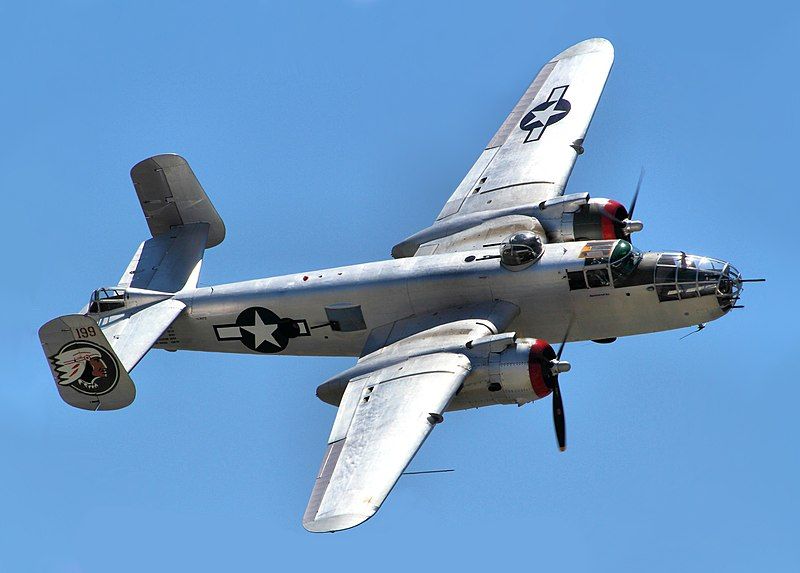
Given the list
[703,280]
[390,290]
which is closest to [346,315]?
[390,290]

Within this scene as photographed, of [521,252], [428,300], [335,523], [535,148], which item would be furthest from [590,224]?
[335,523]

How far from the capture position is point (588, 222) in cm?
4341

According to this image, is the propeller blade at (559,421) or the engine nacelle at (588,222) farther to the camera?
the engine nacelle at (588,222)

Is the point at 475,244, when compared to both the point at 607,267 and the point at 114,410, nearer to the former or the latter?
the point at 607,267

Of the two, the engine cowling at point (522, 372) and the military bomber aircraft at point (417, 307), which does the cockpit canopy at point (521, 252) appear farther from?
the engine cowling at point (522, 372)

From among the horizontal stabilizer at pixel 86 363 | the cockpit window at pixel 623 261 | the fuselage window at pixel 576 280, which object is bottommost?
the horizontal stabilizer at pixel 86 363

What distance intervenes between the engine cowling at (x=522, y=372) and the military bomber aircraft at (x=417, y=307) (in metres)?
0.04

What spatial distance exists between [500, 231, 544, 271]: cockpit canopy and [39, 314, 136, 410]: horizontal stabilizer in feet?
30.6

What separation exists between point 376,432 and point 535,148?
1243 cm

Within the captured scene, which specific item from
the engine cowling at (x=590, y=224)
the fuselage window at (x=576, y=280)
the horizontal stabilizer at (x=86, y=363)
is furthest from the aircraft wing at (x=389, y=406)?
the horizontal stabilizer at (x=86, y=363)

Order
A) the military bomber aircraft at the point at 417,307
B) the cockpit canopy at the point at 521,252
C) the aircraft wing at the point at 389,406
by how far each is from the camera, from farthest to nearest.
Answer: the cockpit canopy at the point at 521,252
the military bomber aircraft at the point at 417,307
the aircraft wing at the point at 389,406

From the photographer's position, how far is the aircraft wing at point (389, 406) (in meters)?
35.6

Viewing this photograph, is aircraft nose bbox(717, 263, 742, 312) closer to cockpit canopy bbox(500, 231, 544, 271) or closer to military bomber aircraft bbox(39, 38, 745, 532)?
military bomber aircraft bbox(39, 38, 745, 532)

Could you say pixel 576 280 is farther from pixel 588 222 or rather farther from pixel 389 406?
pixel 389 406
